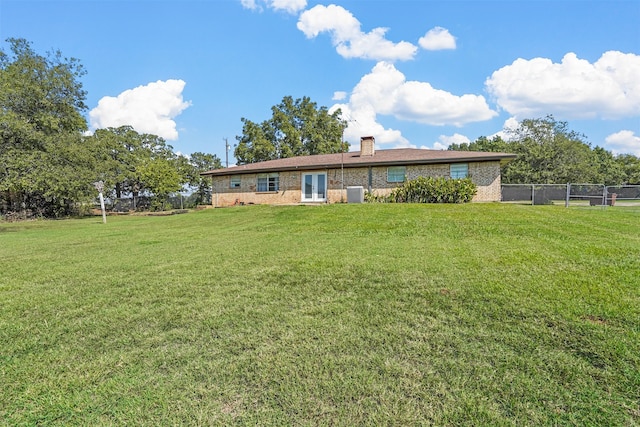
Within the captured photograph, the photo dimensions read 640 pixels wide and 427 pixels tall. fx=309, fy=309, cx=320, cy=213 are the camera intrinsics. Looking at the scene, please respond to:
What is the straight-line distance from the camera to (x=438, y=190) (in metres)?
14.3

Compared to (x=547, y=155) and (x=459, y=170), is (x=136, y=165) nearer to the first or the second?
(x=459, y=170)

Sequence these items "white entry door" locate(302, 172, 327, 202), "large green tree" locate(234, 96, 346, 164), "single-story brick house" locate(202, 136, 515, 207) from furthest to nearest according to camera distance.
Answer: "large green tree" locate(234, 96, 346, 164) < "white entry door" locate(302, 172, 327, 202) < "single-story brick house" locate(202, 136, 515, 207)

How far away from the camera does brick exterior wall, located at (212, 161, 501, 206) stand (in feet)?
49.4

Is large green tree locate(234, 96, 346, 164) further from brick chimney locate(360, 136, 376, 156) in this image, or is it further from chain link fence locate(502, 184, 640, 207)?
chain link fence locate(502, 184, 640, 207)

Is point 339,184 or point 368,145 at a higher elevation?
point 368,145

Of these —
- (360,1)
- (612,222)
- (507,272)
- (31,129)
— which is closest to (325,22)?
(360,1)

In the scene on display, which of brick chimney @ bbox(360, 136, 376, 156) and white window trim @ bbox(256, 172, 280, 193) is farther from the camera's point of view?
white window trim @ bbox(256, 172, 280, 193)

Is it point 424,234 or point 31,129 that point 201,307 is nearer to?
point 424,234

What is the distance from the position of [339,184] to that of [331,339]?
15227 mm

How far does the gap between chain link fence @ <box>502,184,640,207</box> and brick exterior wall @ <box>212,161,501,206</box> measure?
1885mm

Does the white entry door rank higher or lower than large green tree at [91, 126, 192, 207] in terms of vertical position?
lower

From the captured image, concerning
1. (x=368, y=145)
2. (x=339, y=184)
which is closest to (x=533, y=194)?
(x=368, y=145)

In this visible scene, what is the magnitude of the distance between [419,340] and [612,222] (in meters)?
9.50

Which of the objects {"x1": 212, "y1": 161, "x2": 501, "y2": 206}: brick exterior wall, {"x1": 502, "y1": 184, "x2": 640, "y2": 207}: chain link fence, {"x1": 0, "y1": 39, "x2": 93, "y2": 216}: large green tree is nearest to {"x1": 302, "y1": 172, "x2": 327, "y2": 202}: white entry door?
{"x1": 212, "y1": 161, "x2": 501, "y2": 206}: brick exterior wall
